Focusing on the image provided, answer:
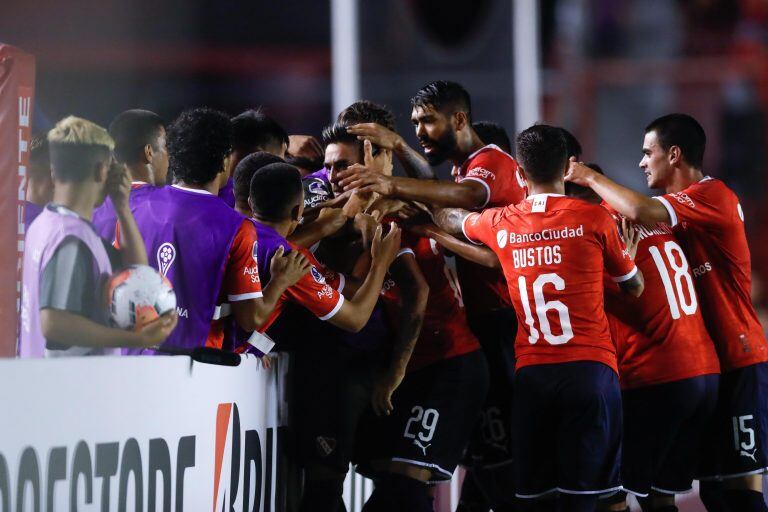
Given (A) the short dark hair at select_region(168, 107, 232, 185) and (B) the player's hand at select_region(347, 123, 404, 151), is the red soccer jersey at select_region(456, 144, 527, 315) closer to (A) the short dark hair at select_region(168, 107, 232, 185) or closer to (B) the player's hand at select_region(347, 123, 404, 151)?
(B) the player's hand at select_region(347, 123, 404, 151)

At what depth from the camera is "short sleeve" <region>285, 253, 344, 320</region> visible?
4.43 m

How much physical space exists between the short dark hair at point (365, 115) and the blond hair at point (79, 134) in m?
1.74

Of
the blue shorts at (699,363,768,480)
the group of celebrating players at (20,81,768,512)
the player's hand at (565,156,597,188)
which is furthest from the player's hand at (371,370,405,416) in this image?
the blue shorts at (699,363,768,480)

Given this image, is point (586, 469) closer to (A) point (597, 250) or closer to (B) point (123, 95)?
(A) point (597, 250)

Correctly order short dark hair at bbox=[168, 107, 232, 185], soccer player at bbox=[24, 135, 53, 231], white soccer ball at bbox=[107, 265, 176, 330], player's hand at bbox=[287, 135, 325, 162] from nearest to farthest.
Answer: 1. white soccer ball at bbox=[107, 265, 176, 330]
2. short dark hair at bbox=[168, 107, 232, 185]
3. soccer player at bbox=[24, 135, 53, 231]
4. player's hand at bbox=[287, 135, 325, 162]

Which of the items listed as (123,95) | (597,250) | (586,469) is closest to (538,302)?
(597,250)

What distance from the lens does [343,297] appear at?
14.8ft

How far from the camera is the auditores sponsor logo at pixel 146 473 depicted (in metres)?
2.83

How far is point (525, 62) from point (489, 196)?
11.5 meters

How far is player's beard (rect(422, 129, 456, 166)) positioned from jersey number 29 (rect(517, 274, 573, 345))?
100 centimetres

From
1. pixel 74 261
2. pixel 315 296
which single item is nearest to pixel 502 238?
pixel 315 296

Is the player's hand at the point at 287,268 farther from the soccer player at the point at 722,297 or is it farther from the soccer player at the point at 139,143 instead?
the soccer player at the point at 722,297

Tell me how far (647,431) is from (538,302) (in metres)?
0.91

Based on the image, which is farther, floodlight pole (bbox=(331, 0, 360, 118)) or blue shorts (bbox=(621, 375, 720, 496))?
floodlight pole (bbox=(331, 0, 360, 118))
